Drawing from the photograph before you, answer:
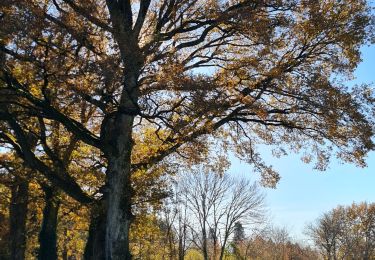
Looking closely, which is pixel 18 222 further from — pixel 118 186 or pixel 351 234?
pixel 351 234

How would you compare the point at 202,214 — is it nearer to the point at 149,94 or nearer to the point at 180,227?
the point at 180,227

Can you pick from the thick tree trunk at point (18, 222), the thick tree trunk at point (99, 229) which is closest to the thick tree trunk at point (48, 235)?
the thick tree trunk at point (18, 222)

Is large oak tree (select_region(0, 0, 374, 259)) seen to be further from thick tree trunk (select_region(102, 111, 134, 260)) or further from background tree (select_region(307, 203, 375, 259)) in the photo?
background tree (select_region(307, 203, 375, 259))

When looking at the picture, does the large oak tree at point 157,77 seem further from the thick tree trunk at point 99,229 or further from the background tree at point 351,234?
the background tree at point 351,234

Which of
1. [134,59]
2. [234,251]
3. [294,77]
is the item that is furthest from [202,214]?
[134,59]

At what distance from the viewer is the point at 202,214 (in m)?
51.3

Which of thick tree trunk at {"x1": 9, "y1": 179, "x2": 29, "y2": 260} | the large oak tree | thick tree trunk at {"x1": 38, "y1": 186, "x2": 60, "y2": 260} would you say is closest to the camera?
the large oak tree

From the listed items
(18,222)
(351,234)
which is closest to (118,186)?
(18,222)

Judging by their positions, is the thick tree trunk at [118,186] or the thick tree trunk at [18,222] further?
the thick tree trunk at [18,222]

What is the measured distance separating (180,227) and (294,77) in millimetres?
38332

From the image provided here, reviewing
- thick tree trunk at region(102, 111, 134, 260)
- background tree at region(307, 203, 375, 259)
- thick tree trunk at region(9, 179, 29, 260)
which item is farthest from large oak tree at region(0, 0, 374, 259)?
background tree at region(307, 203, 375, 259)

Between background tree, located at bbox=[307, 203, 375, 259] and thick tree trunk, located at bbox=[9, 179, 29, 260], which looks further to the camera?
background tree, located at bbox=[307, 203, 375, 259]

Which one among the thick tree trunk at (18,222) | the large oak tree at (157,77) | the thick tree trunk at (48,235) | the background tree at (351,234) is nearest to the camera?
the large oak tree at (157,77)

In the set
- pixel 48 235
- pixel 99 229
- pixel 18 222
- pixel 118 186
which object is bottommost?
pixel 99 229
